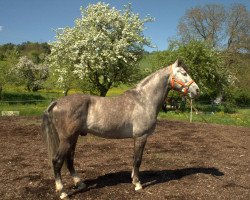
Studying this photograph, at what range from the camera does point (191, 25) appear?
158 ft

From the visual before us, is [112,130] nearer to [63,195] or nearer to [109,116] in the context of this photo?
[109,116]

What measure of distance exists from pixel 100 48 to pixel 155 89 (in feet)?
65.8

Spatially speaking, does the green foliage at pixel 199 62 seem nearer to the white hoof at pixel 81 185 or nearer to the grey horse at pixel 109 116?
the grey horse at pixel 109 116

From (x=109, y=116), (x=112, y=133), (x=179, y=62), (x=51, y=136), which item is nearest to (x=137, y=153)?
(x=112, y=133)

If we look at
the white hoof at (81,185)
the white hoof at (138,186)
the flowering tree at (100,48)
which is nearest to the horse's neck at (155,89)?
the white hoof at (138,186)

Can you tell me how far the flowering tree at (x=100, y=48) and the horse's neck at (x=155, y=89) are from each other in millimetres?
18682

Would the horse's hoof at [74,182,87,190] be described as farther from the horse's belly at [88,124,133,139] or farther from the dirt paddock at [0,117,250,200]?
the horse's belly at [88,124,133,139]

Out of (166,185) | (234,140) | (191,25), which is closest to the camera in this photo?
(166,185)

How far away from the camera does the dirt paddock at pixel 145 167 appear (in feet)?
22.4

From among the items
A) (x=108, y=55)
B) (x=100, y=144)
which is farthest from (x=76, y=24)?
(x=100, y=144)

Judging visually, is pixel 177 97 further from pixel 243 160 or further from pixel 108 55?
pixel 243 160

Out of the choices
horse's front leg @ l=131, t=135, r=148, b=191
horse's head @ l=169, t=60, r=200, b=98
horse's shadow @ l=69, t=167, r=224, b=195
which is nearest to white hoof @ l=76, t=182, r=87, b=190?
horse's shadow @ l=69, t=167, r=224, b=195

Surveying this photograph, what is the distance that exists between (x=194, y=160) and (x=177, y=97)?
20.8 metres

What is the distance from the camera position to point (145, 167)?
889 centimetres
